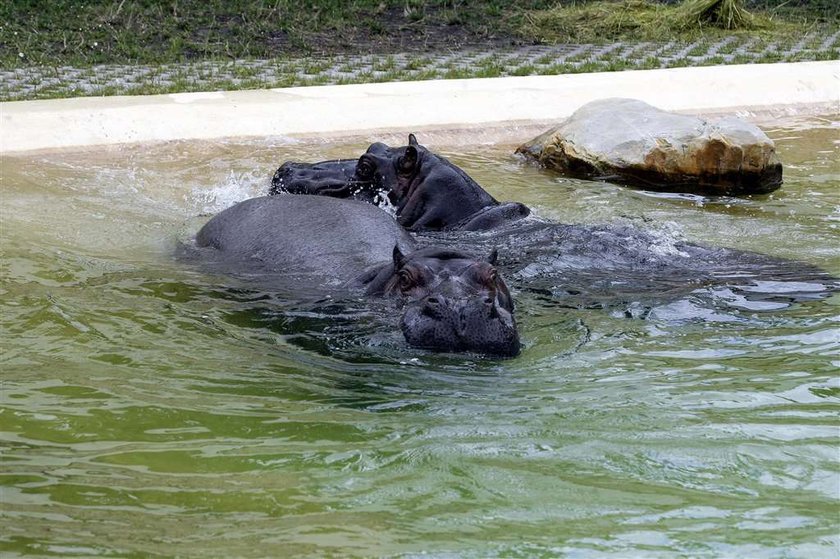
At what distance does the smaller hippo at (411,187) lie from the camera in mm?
7527

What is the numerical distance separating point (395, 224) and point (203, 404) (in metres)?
2.44

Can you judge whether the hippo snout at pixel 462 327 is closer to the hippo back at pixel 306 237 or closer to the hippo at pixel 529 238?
the hippo back at pixel 306 237

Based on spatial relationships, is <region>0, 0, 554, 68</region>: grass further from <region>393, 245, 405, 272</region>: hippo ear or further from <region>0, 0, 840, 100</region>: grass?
<region>393, 245, 405, 272</region>: hippo ear

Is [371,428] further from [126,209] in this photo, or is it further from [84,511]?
[126,209]

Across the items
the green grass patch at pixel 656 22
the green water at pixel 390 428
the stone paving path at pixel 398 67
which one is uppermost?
the green grass patch at pixel 656 22

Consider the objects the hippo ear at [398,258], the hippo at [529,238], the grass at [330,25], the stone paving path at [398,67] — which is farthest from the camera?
the grass at [330,25]

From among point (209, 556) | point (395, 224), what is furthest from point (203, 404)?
point (395, 224)

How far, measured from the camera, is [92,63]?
42.9 ft

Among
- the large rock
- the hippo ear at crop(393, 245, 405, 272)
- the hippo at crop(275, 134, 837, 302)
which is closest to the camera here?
the hippo ear at crop(393, 245, 405, 272)

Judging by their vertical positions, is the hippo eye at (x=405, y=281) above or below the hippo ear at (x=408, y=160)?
below

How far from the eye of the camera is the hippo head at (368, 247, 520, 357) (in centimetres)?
473

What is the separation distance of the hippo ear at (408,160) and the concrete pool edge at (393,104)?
2847 mm

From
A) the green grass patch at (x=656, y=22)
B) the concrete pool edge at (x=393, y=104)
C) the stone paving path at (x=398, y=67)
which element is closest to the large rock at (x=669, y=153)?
the concrete pool edge at (x=393, y=104)

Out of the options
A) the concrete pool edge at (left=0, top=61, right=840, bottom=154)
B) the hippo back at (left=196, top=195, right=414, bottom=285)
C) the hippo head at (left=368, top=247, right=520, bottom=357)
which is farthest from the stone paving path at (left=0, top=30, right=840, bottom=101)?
the hippo head at (left=368, top=247, right=520, bottom=357)
